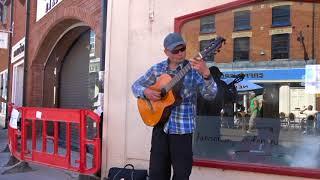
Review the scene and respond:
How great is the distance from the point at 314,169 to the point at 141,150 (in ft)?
7.68

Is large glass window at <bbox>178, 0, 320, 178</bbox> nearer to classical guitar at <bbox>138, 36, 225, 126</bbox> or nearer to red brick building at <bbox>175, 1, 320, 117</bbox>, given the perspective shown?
red brick building at <bbox>175, 1, 320, 117</bbox>

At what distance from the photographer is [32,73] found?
14117 mm

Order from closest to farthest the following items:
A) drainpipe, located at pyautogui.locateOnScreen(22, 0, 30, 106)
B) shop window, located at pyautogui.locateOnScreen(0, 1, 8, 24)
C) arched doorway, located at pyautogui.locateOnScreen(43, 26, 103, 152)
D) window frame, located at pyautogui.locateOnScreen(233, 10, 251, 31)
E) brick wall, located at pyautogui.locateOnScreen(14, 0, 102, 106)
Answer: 1. window frame, located at pyautogui.locateOnScreen(233, 10, 251, 31)
2. brick wall, located at pyautogui.locateOnScreen(14, 0, 102, 106)
3. arched doorway, located at pyautogui.locateOnScreen(43, 26, 103, 152)
4. drainpipe, located at pyautogui.locateOnScreen(22, 0, 30, 106)
5. shop window, located at pyautogui.locateOnScreen(0, 1, 8, 24)

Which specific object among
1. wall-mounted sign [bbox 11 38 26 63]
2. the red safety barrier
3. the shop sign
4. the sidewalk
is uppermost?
wall-mounted sign [bbox 11 38 26 63]

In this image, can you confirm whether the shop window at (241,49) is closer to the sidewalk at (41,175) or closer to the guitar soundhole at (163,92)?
the guitar soundhole at (163,92)

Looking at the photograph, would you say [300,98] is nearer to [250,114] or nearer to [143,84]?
[250,114]

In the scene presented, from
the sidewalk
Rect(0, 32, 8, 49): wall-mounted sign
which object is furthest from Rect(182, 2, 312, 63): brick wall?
Rect(0, 32, 8, 49): wall-mounted sign

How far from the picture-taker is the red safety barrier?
710cm

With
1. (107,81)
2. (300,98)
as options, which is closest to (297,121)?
(300,98)

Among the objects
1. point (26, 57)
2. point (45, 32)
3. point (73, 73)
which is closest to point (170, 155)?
point (73, 73)

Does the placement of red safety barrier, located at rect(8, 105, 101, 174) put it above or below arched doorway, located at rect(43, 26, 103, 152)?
below

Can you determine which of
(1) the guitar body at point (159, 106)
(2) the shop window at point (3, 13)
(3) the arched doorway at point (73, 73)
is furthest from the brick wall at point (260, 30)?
(2) the shop window at point (3, 13)

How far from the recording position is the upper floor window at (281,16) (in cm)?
568

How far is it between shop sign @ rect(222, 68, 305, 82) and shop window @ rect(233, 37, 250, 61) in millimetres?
167
